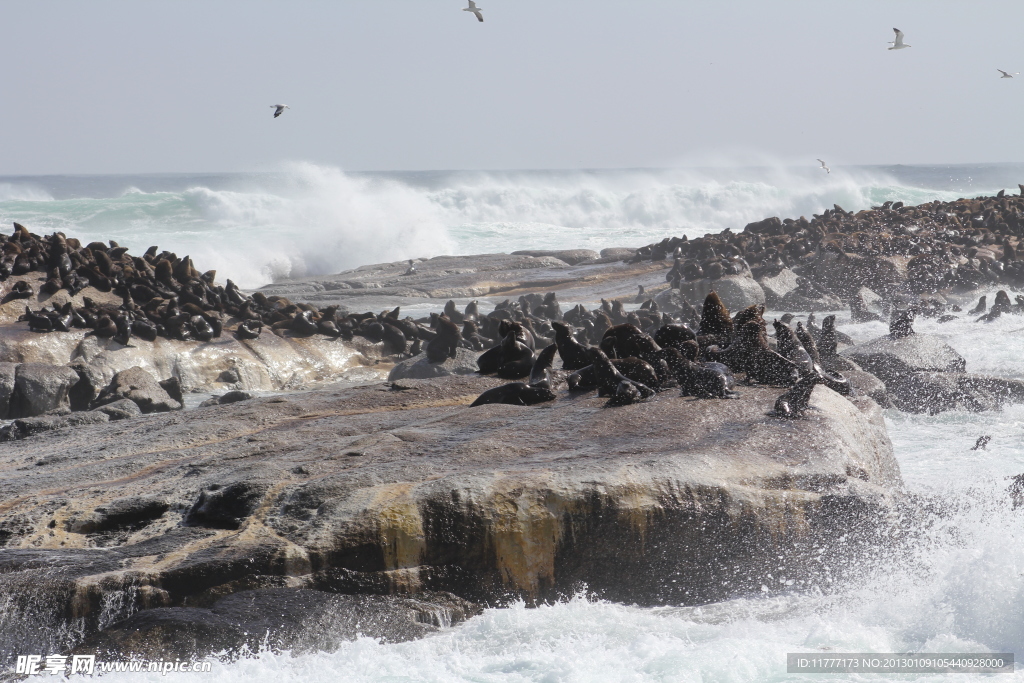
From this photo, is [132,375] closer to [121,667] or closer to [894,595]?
[121,667]

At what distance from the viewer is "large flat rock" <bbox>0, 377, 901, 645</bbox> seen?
182 inches

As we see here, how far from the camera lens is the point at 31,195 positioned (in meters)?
74.1

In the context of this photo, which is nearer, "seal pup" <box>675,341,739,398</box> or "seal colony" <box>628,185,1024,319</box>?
"seal pup" <box>675,341,739,398</box>

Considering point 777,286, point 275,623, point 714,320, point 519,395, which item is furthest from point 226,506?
point 777,286

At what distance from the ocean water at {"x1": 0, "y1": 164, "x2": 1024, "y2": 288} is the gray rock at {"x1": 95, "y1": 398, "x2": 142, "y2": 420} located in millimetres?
23718

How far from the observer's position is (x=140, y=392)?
38.4 feet

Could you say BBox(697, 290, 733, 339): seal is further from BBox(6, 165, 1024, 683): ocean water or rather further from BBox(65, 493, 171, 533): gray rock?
BBox(65, 493, 171, 533): gray rock

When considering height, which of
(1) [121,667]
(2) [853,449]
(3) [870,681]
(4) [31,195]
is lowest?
(3) [870,681]

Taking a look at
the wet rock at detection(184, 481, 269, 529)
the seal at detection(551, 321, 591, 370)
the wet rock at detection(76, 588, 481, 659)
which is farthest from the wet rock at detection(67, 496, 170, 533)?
the seal at detection(551, 321, 591, 370)

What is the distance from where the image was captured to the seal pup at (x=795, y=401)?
613 centimetres

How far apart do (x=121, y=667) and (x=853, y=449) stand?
170 inches

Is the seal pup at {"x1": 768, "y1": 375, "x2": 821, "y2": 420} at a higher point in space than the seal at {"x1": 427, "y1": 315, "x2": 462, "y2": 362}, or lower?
higher

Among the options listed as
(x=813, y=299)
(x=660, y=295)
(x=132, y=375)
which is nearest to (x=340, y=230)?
(x=660, y=295)

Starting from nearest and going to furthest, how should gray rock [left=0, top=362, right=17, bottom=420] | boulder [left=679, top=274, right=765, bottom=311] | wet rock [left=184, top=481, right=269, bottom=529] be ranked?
wet rock [left=184, top=481, right=269, bottom=529], gray rock [left=0, top=362, right=17, bottom=420], boulder [left=679, top=274, right=765, bottom=311]
